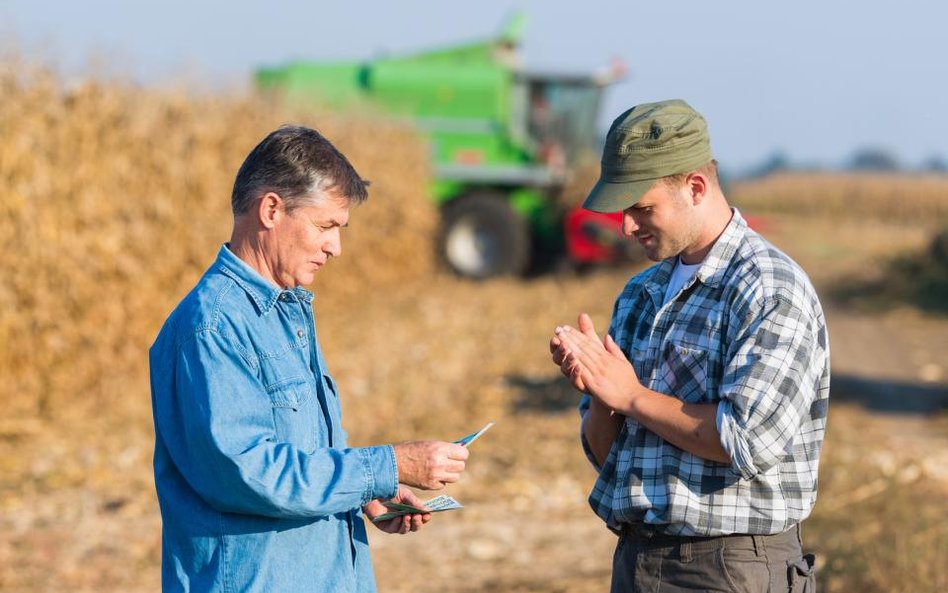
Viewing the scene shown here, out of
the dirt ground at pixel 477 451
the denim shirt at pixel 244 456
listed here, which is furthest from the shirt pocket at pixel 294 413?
the dirt ground at pixel 477 451

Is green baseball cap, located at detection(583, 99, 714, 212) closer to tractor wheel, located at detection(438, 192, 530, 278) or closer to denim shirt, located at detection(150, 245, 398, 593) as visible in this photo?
denim shirt, located at detection(150, 245, 398, 593)

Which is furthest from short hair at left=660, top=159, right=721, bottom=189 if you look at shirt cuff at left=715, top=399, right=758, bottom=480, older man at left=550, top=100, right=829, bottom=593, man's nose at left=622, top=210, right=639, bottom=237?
shirt cuff at left=715, top=399, right=758, bottom=480

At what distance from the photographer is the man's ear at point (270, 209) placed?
247 cm

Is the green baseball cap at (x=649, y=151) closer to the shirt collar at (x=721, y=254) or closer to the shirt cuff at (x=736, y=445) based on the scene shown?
the shirt collar at (x=721, y=254)

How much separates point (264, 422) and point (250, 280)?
314 millimetres

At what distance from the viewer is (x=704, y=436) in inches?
102

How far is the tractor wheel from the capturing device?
1681 centimetres

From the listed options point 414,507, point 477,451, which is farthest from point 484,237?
point 414,507

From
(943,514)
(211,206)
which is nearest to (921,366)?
(943,514)

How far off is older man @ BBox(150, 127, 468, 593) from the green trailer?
46.6 ft

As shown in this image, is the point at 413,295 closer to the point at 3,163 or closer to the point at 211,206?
the point at 211,206

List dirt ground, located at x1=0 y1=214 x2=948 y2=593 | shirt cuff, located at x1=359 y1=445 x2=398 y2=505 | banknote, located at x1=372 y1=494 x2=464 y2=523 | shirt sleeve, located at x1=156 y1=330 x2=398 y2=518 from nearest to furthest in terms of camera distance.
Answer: shirt sleeve, located at x1=156 y1=330 x2=398 y2=518 < shirt cuff, located at x1=359 y1=445 x2=398 y2=505 < banknote, located at x1=372 y1=494 x2=464 y2=523 < dirt ground, located at x1=0 y1=214 x2=948 y2=593

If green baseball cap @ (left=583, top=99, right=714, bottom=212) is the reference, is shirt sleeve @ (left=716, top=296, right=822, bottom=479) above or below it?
below

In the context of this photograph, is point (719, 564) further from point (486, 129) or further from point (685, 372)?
point (486, 129)
